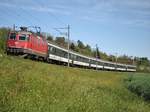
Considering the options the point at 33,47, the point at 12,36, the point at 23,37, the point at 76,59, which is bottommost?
the point at 76,59

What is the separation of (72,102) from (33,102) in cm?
235

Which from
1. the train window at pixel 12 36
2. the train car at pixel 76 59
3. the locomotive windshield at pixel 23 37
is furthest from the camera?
the train car at pixel 76 59

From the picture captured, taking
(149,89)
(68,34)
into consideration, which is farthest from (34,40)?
(68,34)

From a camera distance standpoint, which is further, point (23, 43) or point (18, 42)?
point (18, 42)

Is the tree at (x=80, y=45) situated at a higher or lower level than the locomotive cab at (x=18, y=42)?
higher

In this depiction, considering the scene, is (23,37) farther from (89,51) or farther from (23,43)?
(89,51)

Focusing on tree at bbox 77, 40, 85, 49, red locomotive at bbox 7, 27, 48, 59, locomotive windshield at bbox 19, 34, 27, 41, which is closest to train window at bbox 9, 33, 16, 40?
red locomotive at bbox 7, 27, 48, 59

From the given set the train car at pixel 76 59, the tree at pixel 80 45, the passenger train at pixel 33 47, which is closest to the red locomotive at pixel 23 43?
the passenger train at pixel 33 47

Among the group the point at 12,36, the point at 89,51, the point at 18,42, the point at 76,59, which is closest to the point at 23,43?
the point at 18,42

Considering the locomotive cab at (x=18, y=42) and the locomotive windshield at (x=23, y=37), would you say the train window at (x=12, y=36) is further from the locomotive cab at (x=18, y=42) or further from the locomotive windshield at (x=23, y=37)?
the locomotive windshield at (x=23, y=37)

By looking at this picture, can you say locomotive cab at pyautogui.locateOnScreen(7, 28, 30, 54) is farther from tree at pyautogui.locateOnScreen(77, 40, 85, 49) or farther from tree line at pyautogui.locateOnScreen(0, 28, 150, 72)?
tree at pyautogui.locateOnScreen(77, 40, 85, 49)

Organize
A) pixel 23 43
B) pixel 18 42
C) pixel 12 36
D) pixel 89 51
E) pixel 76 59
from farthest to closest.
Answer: pixel 89 51
pixel 76 59
pixel 12 36
pixel 18 42
pixel 23 43

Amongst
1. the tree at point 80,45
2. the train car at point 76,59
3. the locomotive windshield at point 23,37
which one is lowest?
the train car at point 76,59

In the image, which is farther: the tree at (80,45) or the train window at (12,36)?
the tree at (80,45)
